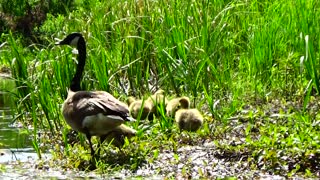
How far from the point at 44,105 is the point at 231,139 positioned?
2.35m

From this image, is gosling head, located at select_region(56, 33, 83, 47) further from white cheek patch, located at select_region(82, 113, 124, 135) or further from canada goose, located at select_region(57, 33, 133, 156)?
white cheek patch, located at select_region(82, 113, 124, 135)

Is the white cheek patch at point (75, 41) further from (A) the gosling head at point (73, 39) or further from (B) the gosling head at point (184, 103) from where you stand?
(B) the gosling head at point (184, 103)

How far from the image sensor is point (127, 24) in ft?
37.7

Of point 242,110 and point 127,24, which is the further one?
point 127,24

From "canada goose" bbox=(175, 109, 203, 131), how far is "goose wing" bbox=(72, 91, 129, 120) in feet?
3.02

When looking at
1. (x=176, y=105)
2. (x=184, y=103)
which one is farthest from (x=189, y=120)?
(x=176, y=105)

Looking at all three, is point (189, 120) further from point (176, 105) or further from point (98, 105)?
point (98, 105)

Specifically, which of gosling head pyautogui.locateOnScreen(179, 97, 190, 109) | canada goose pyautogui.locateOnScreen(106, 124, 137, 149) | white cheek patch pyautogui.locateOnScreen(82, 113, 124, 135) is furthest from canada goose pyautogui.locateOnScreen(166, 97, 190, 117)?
white cheek patch pyautogui.locateOnScreen(82, 113, 124, 135)

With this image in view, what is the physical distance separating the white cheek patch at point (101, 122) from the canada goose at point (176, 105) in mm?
1397

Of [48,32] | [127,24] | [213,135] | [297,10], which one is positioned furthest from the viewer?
[48,32]

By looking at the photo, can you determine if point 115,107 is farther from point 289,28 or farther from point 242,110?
point 289,28

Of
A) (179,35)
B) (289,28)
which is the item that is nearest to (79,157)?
(179,35)

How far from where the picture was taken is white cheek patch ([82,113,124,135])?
7742 mm

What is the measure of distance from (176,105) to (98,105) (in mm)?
1651
